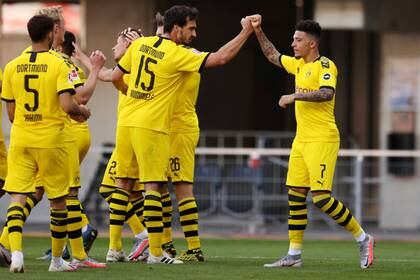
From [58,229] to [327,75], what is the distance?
287 centimetres

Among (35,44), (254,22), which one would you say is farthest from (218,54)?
(35,44)

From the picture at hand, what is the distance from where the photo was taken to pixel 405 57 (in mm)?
22984

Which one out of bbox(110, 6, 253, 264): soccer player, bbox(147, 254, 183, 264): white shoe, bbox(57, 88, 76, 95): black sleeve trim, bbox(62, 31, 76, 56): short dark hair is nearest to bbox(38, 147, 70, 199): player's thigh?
bbox(57, 88, 76, 95): black sleeve trim

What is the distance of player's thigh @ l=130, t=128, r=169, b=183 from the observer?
12.6m

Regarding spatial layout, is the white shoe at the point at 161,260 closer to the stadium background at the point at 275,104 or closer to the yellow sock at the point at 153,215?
the yellow sock at the point at 153,215

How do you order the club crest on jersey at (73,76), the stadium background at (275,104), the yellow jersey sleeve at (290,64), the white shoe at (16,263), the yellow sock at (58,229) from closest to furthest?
the white shoe at (16,263) < the club crest on jersey at (73,76) < the yellow sock at (58,229) < the yellow jersey sleeve at (290,64) < the stadium background at (275,104)

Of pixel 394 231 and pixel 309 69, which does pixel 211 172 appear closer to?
pixel 394 231

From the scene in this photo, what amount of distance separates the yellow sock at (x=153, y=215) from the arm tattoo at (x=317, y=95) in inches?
62.8

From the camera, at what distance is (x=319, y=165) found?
504 inches

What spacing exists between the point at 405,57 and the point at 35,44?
1228 cm

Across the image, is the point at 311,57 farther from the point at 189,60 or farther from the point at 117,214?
the point at 117,214

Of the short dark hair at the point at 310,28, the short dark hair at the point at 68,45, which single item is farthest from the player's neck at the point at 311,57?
the short dark hair at the point at 68,45

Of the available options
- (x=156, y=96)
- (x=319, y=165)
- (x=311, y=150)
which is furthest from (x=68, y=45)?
(x=319, y=165)

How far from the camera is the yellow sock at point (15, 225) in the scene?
11602 millimetres
